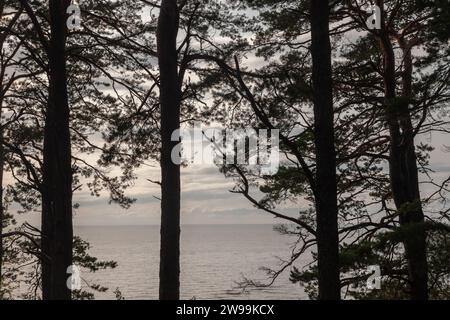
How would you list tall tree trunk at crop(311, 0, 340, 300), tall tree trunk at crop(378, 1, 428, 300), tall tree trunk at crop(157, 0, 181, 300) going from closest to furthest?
tall tree trunk at crop(311, 0, 340, 300), tall tree trunk at crop(157, 0, 181, 300), tall tree trunk at crop(378, 1, 428, 300)

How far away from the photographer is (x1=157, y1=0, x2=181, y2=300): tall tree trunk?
389 inches

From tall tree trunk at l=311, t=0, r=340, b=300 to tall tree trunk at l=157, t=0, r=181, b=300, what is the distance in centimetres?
302

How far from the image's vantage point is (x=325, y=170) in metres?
7.58

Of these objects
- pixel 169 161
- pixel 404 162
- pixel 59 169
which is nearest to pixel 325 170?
pixel 169 161

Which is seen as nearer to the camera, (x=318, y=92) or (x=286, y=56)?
(x=318, y=92)

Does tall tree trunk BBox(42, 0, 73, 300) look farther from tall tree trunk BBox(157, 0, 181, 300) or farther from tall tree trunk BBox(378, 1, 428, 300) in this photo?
tall tree trunk BBox(378, 1, 428, 300)

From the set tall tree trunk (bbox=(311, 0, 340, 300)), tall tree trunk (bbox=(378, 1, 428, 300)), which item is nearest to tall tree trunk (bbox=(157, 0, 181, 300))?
tall tree trunk (bbox=(311, 0, 340, 300))

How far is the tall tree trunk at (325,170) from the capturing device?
24.8 feet

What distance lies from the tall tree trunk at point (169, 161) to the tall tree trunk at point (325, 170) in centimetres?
302

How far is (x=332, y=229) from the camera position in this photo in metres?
7.56

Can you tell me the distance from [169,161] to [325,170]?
3.30 meters

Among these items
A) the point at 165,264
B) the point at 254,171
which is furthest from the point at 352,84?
the point at 165,264

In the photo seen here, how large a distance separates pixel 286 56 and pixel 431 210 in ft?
15.4
